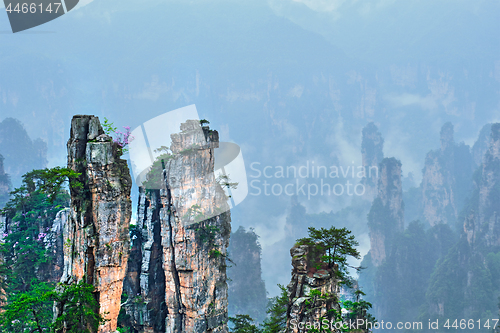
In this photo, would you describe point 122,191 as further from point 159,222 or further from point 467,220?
point 467,220

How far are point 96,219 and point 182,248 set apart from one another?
6.74 m

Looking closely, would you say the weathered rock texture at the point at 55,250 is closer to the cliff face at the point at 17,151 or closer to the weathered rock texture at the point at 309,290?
the weathered rock texture at the point at 309,290

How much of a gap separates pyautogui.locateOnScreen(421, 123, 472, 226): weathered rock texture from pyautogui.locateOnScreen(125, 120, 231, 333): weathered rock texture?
8594 centimetres

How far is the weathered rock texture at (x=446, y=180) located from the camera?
89625 millimetres

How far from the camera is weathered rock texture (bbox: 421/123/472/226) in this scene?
294ft

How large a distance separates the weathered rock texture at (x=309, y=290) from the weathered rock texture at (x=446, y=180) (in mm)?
87251

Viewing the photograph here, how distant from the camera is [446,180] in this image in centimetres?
9256

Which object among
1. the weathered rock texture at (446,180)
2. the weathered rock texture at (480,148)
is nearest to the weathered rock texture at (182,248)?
the weathered rock texture at (446,180)

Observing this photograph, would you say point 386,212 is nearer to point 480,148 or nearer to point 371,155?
point 371,155

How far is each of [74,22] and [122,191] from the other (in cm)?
18859

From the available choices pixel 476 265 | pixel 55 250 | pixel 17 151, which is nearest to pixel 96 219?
pixel 55 250

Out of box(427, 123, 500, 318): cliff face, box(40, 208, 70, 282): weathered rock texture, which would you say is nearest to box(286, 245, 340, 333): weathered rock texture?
box(40, 208, 70, 282): weathered rock texture

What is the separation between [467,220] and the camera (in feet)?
189

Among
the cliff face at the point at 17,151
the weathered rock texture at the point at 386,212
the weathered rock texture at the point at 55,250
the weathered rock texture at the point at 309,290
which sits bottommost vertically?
the weathered rock texture at the point at 309,290
